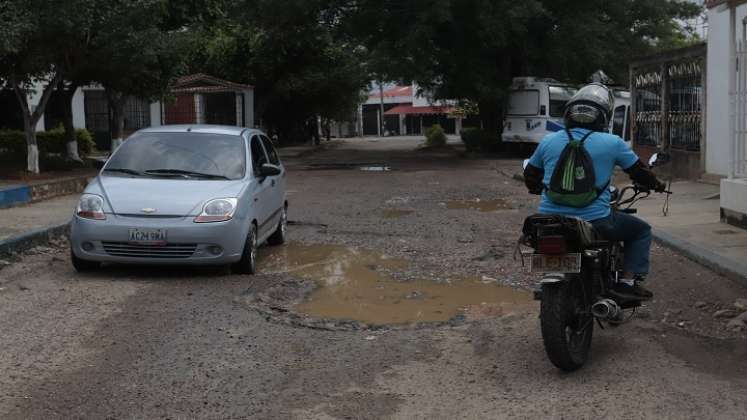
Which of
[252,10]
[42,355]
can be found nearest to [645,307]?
[42,355]

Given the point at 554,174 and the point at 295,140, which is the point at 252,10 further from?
the point at 554,174

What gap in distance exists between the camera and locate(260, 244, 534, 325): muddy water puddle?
7.11 m

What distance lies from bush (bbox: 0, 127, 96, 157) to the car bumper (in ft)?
61.4

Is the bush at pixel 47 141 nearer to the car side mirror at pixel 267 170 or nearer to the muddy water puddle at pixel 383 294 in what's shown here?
the car side mirror at pixel 267 170

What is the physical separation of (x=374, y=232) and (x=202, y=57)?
28.5 metres

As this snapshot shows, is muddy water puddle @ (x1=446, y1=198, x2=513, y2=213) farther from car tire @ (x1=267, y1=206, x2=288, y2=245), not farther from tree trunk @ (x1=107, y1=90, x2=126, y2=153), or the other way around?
tree trunk @ (x1=107, y1=90, x2=126, y2=153)

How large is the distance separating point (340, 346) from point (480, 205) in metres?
9.35

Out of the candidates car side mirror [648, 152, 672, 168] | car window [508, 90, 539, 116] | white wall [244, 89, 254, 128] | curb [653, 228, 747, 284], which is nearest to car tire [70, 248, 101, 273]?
car side mirror [648, 152, 672, 168]

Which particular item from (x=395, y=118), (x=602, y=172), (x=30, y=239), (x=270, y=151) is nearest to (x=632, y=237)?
(x=602, y=172)

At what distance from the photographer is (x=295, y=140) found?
48062 mm

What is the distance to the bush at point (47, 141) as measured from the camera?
84.3 ft

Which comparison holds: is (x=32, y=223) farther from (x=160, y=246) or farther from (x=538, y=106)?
(x=538, y=106)

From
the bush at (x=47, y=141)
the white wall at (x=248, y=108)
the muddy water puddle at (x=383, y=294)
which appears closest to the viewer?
the muddy water puddle at (x=383, y=294)

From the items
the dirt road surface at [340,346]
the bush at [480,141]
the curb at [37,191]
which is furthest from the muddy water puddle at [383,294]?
the bush at [480,141]
